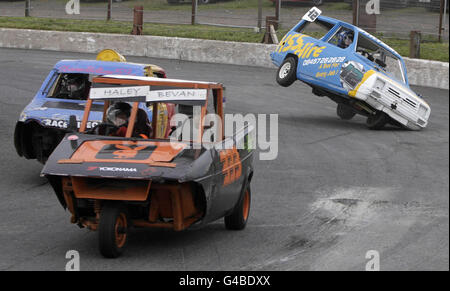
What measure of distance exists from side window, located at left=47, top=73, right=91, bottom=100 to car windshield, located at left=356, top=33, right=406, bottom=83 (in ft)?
21.4

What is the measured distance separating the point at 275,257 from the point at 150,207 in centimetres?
124

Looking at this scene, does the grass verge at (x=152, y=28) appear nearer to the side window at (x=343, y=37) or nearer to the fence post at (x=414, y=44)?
the fence post at (x=414, y=44)

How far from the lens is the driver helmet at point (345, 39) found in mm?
16750

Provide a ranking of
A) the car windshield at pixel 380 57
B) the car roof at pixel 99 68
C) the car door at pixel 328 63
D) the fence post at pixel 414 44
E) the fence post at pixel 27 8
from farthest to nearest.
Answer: the fence post at pixel 27 8 < the fence post at pixel 414 44 < the car windshield at pixel 380 57 < the car door at pixel 328 63 < the car roof at pixel 99 68

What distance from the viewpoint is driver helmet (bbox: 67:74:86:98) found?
475 inches

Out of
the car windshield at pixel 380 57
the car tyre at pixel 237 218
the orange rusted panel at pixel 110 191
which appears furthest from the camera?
the car windshield at pixel 380 57

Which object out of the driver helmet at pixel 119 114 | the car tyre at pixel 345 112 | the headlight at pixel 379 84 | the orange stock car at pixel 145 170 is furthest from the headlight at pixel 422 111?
the driver helmet at pixel 119 114

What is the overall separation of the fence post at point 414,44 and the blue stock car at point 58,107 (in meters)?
11.5

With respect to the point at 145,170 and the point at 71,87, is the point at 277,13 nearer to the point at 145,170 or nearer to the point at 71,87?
the point at 71,87

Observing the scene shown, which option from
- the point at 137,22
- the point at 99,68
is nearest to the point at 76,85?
the point at 99,68

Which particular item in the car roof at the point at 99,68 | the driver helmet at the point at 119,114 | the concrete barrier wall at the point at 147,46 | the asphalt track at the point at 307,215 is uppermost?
the car roof at the point at 99,68

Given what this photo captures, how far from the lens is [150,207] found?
7672 mm

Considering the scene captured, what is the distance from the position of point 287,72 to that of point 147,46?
9646mm
